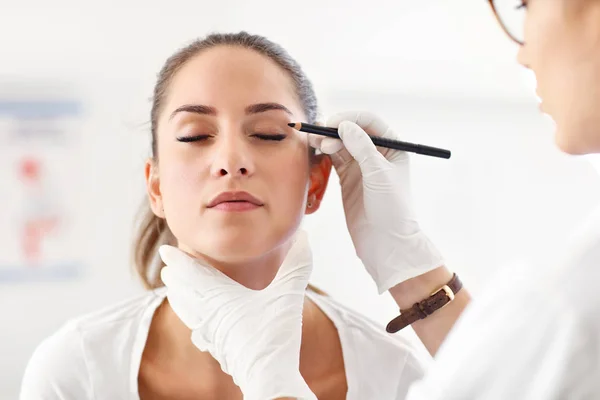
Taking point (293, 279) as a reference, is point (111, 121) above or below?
above

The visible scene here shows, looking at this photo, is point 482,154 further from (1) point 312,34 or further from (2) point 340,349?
(2) point 340,349

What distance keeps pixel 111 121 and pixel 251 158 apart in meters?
0.89

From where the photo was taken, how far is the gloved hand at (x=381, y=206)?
1.10 metres

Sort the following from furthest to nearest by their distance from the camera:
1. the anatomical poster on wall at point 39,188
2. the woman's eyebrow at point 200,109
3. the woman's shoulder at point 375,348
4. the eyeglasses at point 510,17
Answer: the anatomical poster on wall at point 39,188
the woman's shoulder at point 375,348
the woman's eyebrow at point 200,109
the eyeglasses at point 510,17

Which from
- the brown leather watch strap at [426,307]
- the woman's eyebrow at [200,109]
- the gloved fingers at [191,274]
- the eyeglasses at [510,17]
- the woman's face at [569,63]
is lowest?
the brown leather watch strap at [426,307]

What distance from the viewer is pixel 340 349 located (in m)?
1.16

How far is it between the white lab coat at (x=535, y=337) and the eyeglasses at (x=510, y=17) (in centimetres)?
22

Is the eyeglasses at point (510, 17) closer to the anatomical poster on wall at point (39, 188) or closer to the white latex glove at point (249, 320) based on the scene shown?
the white latex glove at point (249, 320)

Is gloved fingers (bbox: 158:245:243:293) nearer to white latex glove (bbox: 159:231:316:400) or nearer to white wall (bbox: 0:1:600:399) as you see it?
white latex glove (bbox: 159:231:316:400)

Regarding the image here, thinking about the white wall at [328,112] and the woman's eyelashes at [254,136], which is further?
the white wall at [328,112]

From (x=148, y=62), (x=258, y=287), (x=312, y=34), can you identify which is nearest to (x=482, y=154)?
(x=312, y=34)

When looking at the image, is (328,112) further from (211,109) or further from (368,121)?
(211,109)

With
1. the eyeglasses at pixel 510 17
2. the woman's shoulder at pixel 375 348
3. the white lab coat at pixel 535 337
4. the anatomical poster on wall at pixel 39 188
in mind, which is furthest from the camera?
the anatomical poster on wall at pixel 39 188

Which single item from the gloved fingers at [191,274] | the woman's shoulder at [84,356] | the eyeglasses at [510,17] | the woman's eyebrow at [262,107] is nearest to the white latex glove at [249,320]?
the gloved fingers at [191,274]
